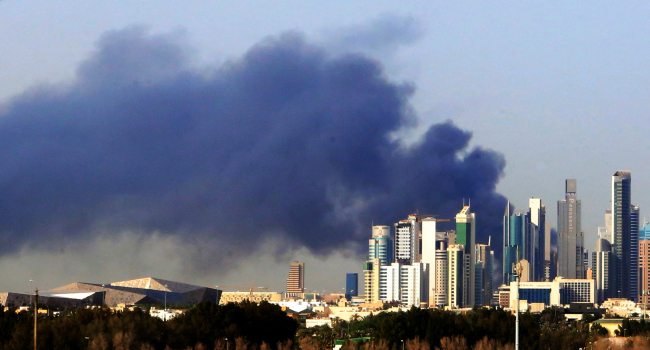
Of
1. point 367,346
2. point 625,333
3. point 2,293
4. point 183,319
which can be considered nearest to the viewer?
point 367,346

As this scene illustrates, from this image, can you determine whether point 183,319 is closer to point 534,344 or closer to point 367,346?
point 367,346

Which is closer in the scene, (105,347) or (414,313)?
(105,347)

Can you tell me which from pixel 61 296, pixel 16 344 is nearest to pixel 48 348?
pixel 16 344

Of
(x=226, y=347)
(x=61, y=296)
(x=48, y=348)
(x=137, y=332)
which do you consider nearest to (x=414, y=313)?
(x=226, y=347)

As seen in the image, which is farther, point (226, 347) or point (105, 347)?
point (226, 347)

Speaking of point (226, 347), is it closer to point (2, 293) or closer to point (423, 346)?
point (423, 346)

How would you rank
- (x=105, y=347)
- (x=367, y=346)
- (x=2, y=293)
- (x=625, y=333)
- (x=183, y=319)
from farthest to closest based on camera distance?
(x=2, y=293), (x=625, y=333), (x=183, y=319), (x=367, y=346), (x=105, y=347)

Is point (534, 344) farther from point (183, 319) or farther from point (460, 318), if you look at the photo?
point (183, 319)

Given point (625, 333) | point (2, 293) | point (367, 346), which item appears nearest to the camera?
point (367, 346)

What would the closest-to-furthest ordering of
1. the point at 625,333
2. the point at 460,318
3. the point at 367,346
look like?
the point at 367,346 → the point at 460,318 → the point at 625,333
